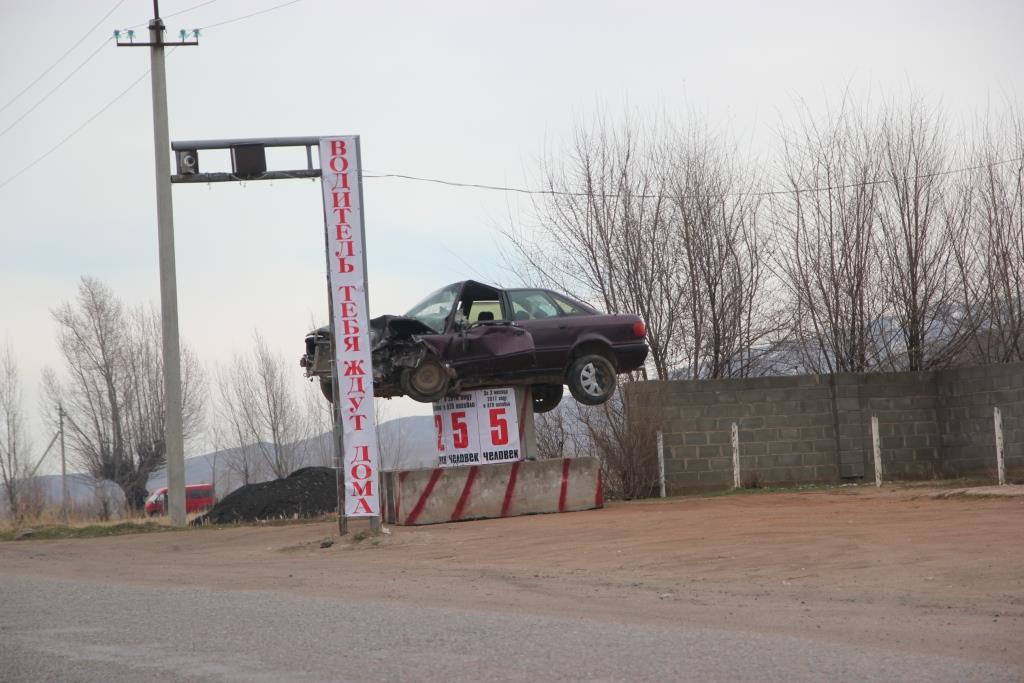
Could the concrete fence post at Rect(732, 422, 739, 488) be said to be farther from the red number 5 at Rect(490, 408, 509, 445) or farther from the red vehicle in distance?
the red vehicle in distance

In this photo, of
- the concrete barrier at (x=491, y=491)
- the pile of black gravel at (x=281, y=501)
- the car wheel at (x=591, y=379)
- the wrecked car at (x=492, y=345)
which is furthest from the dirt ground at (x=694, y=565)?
the pile of black gravel at (x=281, y=501)

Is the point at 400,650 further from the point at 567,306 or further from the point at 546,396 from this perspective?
the point at 546,396

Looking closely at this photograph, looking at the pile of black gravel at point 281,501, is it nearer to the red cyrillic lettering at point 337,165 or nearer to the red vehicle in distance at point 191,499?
the red cyrillic lettering at point 337,165

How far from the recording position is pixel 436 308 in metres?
16.7

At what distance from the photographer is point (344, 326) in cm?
1494

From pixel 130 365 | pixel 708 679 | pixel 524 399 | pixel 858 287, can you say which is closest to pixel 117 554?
pixel 524 399

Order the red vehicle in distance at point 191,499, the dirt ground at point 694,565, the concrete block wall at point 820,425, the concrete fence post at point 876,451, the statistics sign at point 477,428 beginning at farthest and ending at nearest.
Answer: the red vehicle in distance at point 191,499 → the concrete block wall at point 820,425 → the concrete fence post at point 876,451 → the statistics sign at point 477,428 → the dirt ground at point 694,565

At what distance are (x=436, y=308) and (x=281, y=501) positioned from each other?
36.1ft

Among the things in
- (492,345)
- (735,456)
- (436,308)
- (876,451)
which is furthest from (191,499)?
(492,345)

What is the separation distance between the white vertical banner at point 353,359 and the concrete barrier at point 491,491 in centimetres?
185

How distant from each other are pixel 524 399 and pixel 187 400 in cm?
3562

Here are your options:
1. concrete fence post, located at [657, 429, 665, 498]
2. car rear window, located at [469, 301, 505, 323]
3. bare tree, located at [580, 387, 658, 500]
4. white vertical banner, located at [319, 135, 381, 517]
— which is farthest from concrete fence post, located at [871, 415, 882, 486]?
white vertical banner, located at [319, 135, 381, 517]

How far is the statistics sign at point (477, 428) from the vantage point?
1717 cm

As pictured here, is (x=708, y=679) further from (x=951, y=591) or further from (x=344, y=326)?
(x=344, y=326)
